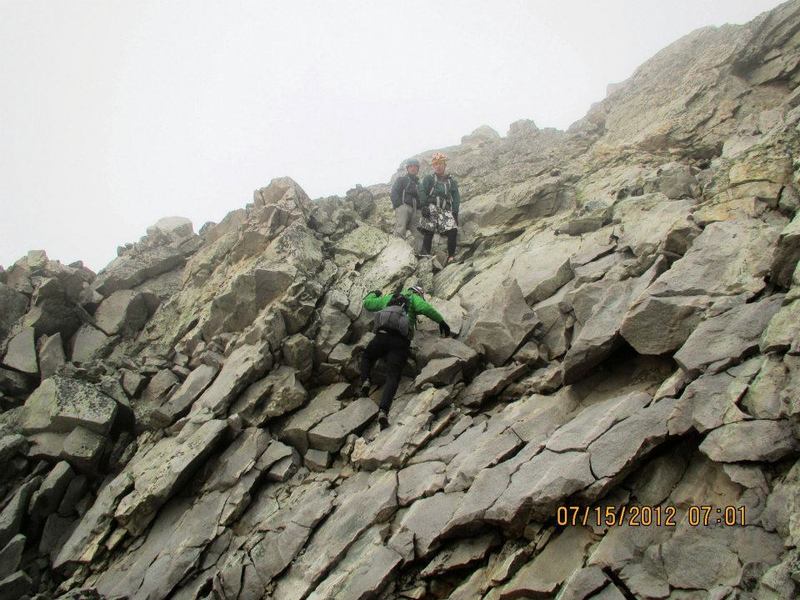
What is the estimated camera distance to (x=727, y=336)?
8.69 meters

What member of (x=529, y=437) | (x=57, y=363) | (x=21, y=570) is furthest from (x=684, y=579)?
(x=57, y=363)

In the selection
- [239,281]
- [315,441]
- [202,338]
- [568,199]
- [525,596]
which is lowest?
[525,596]

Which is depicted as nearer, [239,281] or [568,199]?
[239,281]

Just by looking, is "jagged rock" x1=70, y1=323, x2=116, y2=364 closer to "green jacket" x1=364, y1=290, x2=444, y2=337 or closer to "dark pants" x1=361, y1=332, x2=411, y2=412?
"dark pants" x1=361, y1=332, x2=411, y2=412

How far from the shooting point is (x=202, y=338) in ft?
59.5

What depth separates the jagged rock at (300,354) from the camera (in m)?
15.2

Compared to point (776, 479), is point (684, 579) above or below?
below

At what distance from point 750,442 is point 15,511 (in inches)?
711

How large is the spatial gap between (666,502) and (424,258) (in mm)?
13327

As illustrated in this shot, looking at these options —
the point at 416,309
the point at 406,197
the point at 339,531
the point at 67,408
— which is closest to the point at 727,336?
the point at 416,309

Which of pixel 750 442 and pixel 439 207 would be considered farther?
pixel 439 207

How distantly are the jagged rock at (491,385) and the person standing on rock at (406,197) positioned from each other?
9.86 m

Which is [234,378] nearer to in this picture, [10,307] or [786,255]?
[10,307]

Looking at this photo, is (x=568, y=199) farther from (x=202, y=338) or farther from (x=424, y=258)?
(x=202, y=338)
